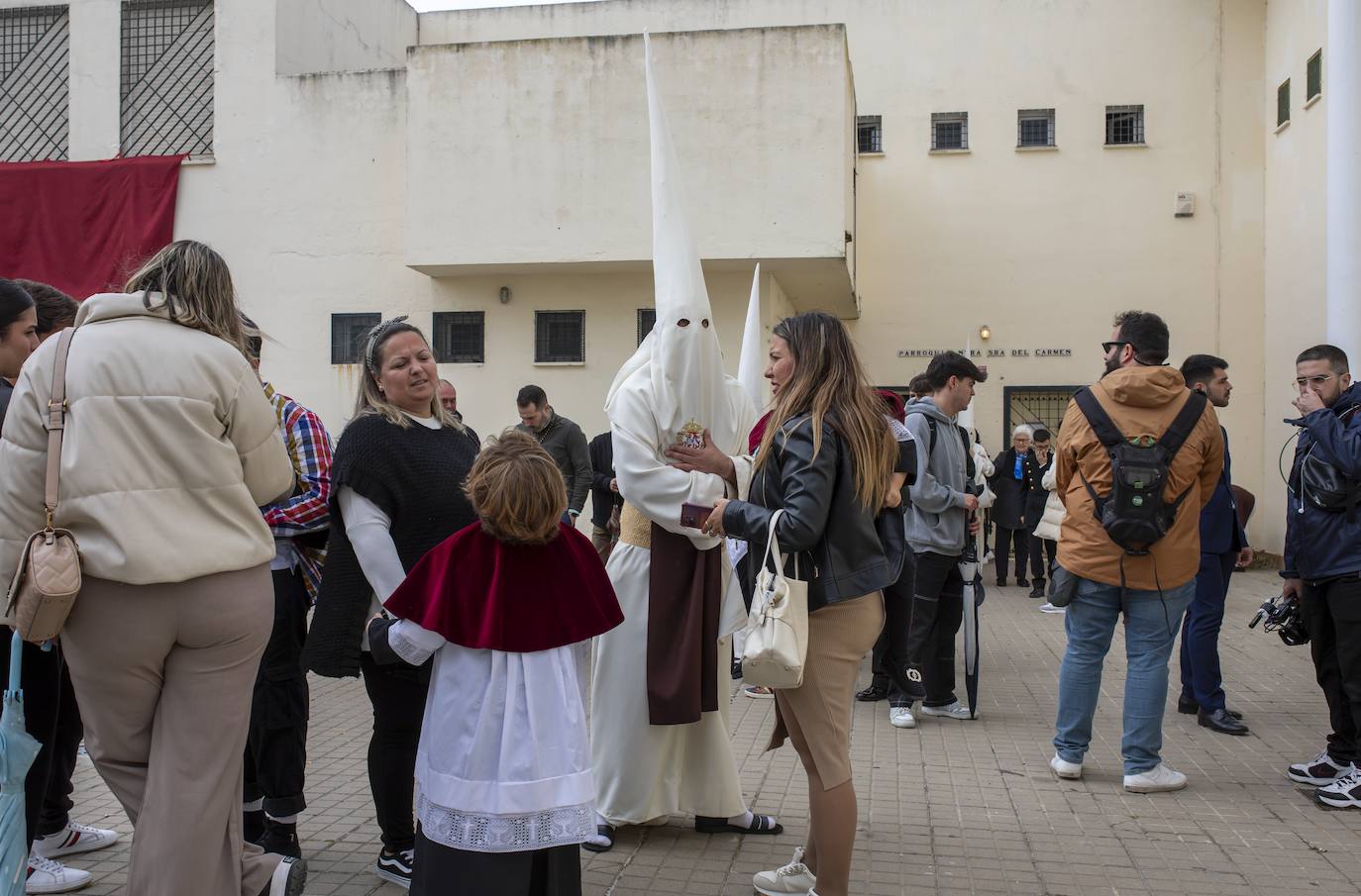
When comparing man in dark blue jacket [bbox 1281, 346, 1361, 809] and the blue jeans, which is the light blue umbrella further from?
man in dark blue jacket [bbox 1281, 346, 1361, 809]

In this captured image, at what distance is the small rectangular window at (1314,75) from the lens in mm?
14039

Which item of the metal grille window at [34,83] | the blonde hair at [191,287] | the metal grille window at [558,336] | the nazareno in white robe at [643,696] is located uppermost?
the metal grille window at [34,83]

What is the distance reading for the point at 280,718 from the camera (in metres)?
3.92

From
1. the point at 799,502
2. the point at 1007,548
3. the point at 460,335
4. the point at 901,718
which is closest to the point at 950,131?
the point at 1007,548

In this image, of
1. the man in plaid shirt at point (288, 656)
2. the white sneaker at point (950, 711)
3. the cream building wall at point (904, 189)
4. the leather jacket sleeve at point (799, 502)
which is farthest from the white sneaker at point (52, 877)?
the cream building wall at point (904, 189)

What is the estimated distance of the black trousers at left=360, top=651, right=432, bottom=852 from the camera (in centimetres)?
362

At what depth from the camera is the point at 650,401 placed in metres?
4.27

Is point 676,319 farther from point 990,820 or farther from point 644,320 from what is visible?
point 644,320

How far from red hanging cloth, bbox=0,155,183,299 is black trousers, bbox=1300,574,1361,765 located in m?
13.8

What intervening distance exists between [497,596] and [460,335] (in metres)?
11.8

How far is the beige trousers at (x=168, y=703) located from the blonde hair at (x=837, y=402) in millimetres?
1708

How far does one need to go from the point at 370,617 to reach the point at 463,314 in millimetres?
11248

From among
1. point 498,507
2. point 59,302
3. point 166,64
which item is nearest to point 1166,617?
point 498,507

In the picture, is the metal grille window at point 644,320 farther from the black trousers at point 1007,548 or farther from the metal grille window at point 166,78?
the metal grille window at point 166,78
